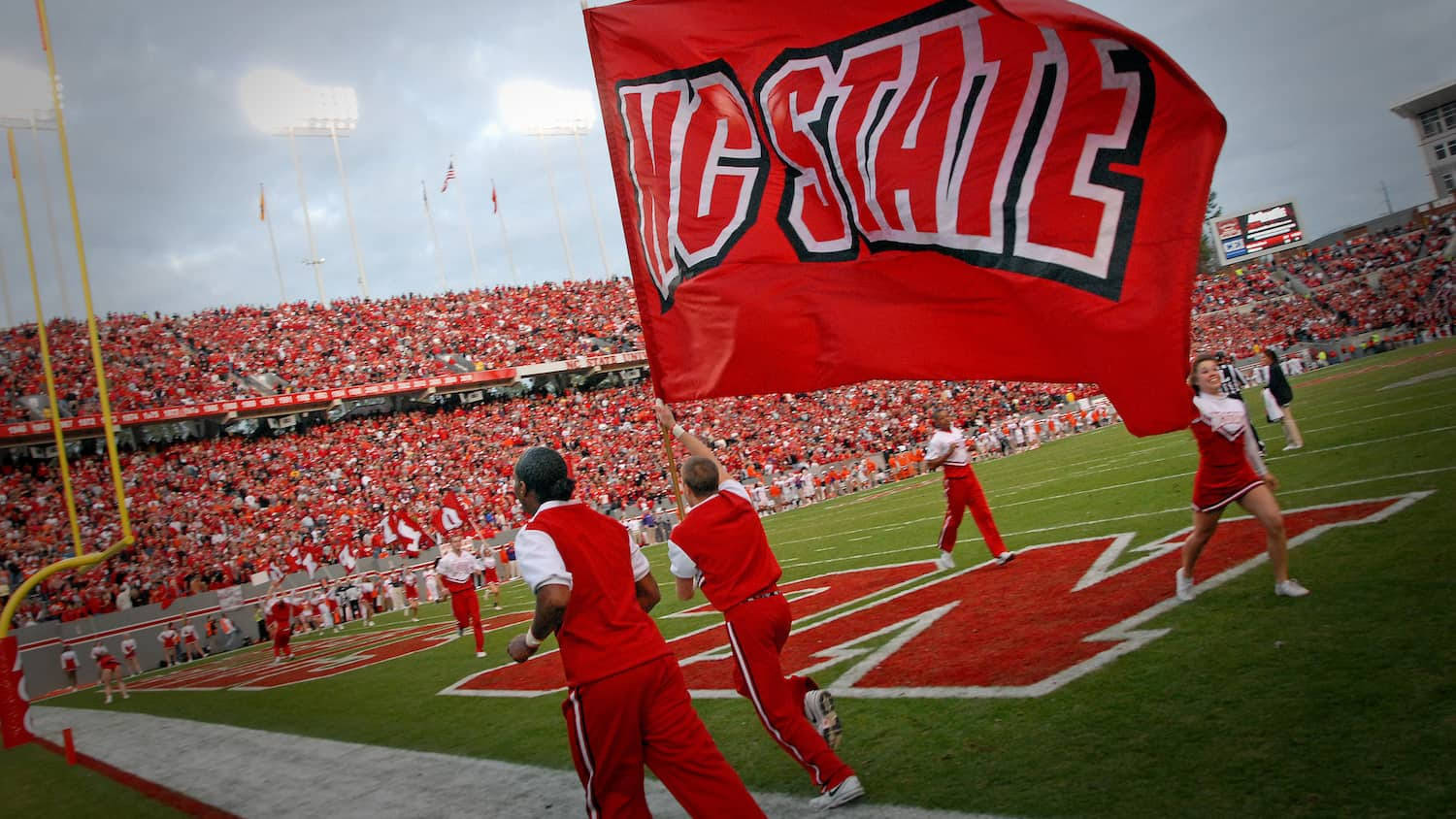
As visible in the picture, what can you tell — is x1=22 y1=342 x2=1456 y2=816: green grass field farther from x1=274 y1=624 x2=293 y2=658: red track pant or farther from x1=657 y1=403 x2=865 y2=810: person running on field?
x1=274 y1=624 x2=293 y2=658: red track pant

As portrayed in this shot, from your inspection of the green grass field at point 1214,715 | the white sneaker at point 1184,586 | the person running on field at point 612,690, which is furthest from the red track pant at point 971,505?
the person running on field at point 612,690

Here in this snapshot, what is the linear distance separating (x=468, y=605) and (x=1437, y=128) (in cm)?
8579

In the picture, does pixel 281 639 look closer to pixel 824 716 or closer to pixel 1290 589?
pixel 824 716

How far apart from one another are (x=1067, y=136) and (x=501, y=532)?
98.2ft

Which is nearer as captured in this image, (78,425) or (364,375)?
(78,425)

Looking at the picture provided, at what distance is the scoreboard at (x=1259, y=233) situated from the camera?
5872 cm

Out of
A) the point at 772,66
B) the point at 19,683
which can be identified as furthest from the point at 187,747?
the point at 772,66

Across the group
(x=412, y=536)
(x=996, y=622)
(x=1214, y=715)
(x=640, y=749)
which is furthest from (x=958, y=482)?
(x=412, y=536)

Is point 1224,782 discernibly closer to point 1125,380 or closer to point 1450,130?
point 1125,380

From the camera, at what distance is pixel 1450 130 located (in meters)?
68.3

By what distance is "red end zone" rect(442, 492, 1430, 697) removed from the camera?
19.3ft

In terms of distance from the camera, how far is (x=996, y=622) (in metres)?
7.16

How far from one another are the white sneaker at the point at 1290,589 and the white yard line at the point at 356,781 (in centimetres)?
331

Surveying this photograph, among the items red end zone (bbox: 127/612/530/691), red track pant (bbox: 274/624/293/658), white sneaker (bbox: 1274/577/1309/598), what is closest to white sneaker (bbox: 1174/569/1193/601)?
white sneaker (bbox: 1274/577/1309/598)
